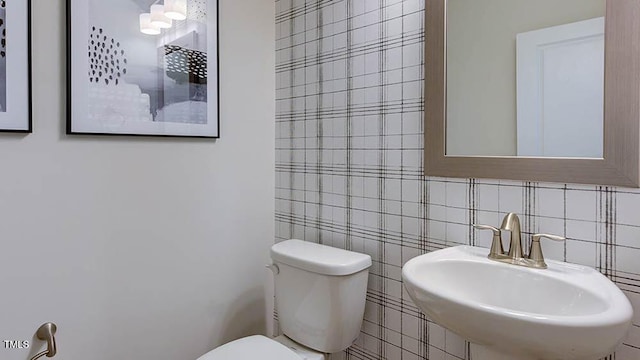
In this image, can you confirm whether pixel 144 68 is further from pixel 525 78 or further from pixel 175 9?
pixel 525 78

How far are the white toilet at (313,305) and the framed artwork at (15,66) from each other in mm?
957

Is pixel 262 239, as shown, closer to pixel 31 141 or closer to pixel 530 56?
pixel 31 141

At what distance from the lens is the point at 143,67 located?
58.9 inches

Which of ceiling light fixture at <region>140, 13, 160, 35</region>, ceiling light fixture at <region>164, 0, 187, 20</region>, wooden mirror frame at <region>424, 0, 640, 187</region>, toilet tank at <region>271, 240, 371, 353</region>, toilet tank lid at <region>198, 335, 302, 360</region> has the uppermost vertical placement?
ceiling light fixture at <region>164, 0, 187, 20</region>

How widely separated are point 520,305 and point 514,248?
0.16m

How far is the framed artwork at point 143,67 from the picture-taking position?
1358 mm

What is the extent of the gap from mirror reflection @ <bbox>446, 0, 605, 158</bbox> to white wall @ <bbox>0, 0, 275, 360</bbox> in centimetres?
95

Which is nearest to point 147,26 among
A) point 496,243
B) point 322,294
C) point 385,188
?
point 385,188

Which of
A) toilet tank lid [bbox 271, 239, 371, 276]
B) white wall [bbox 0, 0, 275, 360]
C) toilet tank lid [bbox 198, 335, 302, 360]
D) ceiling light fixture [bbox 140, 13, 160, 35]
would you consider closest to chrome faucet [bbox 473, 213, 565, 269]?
toilet tank lid [bbox 271, 239, 371, 276]

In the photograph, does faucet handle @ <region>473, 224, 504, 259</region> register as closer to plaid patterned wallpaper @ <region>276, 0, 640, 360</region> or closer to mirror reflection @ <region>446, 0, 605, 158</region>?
plaid patterned wallpaper @ <region>276, 0, 640, 360</region>

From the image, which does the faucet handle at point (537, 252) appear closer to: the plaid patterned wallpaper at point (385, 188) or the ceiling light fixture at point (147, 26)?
the plaid patterned wallpaper at point (385, 188)

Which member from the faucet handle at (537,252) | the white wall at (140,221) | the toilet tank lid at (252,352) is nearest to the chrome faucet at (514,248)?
the faucet handle at (537,252)

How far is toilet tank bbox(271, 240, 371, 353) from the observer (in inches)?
55.7

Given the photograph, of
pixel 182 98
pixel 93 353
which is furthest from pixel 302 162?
pixel 93 353
